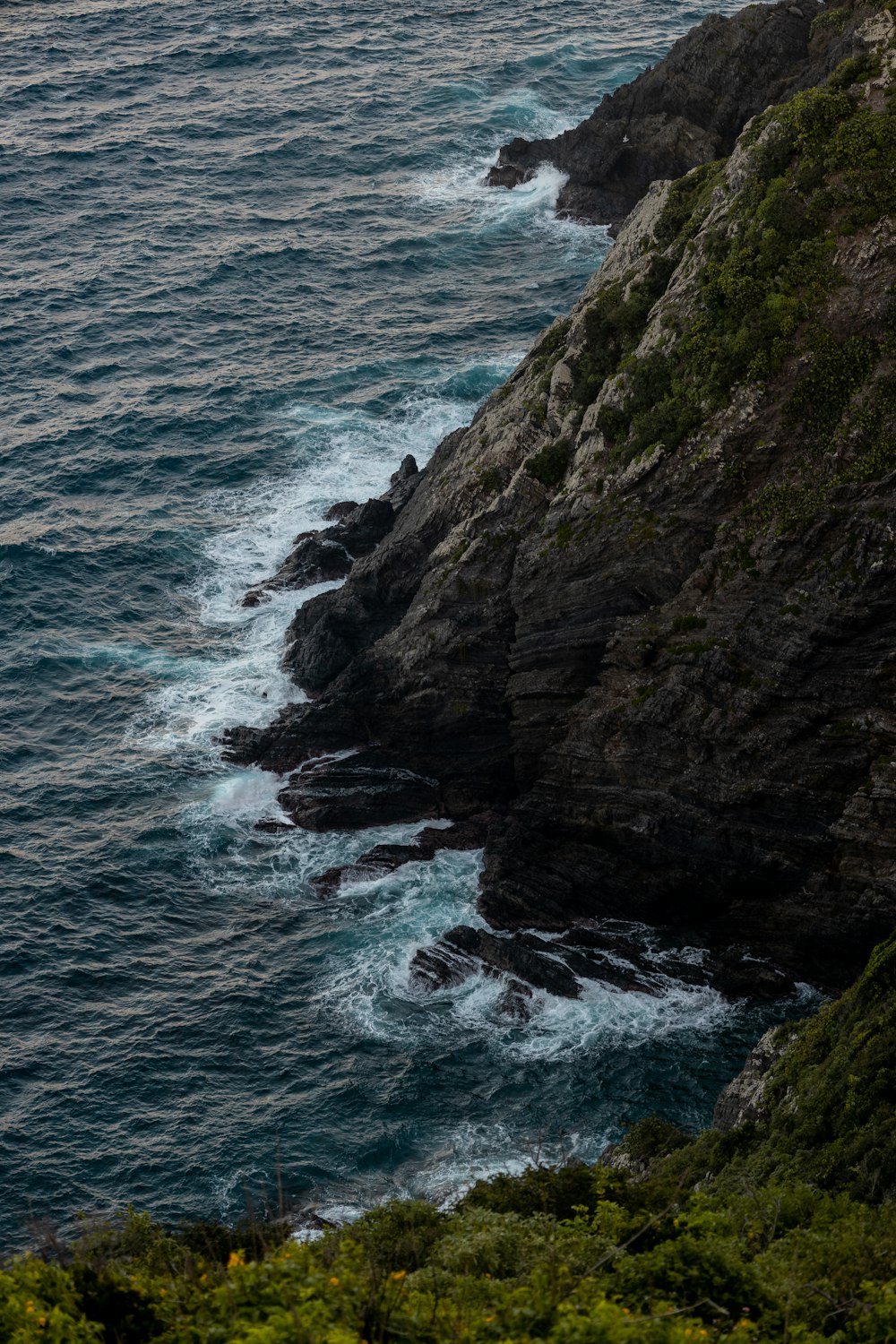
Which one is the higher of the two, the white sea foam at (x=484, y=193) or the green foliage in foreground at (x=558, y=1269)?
the white sea foam at (x=484, y=193)

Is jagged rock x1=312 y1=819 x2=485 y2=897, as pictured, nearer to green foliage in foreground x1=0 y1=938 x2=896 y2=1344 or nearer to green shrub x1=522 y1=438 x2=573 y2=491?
green shrub x1=522 y1=438 x2=573 y2=491

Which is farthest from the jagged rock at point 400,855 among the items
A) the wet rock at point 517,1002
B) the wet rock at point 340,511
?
the wet rock at point 340,511

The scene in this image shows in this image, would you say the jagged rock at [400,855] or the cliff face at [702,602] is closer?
the cliff face at [702,602]

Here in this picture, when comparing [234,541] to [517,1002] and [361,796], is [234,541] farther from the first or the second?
[517,1002]

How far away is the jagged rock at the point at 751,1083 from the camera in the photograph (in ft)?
145

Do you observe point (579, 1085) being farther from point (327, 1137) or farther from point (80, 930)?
point (80, 930)

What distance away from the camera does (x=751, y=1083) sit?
148 feet

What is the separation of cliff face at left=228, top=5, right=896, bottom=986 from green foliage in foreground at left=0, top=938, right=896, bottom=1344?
15857mm

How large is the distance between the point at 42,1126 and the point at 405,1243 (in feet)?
85.6

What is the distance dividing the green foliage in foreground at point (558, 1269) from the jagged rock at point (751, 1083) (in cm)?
614

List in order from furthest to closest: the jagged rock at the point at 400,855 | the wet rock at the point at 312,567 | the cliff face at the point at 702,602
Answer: the wet rock at the point at 312,567, the jagged rock at the point at 400,855, the cliff face at the point at 702,602

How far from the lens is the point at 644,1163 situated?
43.4 m

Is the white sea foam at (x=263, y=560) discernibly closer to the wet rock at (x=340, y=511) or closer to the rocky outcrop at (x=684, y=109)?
the wet rock at (x=340, y=511)

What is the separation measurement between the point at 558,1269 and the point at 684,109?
95.5m
